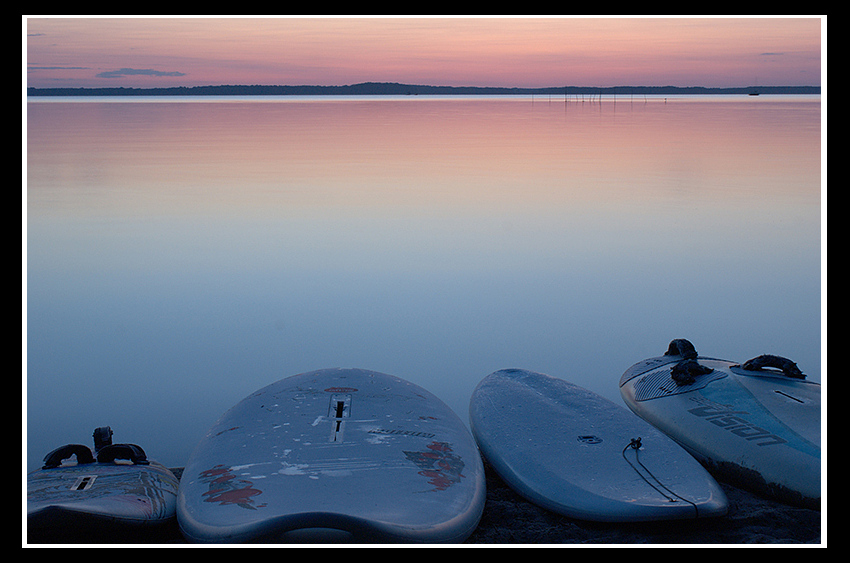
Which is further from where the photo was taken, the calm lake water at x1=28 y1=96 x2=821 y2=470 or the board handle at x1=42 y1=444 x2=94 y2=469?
the calm lake water at x1=28 y1=96 x2=821 y2=470

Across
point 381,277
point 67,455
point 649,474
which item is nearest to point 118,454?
point 67,455

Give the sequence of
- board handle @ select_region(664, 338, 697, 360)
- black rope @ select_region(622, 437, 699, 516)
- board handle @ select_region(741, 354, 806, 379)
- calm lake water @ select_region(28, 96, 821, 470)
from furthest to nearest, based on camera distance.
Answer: calm lake water @ select_region(28, 96, 821, 470)
board handle @ select_region(664, 338, 697, 360)
board handle @ select_region(741, 354, 806, 379)
black rope @ select_region(622, 437, 699, 516)

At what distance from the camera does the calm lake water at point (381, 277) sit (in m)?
5.11

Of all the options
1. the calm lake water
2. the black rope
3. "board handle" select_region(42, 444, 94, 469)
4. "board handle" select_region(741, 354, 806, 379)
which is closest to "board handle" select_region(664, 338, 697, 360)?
"board handle" select_region(741, 354, 806, 379)

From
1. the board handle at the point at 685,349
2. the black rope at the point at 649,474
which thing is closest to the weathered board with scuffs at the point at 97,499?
the black rope at the point at 649,474

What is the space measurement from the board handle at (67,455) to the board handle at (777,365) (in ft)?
11.1

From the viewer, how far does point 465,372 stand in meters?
5.19

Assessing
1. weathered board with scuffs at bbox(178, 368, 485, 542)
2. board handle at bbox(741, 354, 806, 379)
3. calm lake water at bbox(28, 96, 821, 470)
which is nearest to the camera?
weathered board with scuffs at bbox(178, 368, 485, 542)

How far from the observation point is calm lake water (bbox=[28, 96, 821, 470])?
5109mm

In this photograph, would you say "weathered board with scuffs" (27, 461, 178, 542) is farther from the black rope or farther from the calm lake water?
the black rope

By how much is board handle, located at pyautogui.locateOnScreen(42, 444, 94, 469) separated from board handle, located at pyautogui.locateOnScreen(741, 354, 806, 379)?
3.40 meters

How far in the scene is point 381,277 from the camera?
7.22 m

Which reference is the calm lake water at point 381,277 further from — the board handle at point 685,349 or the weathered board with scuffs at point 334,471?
the weathered board with scuffs at point 334,471

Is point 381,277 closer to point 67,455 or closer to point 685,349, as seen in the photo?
point 685,349
